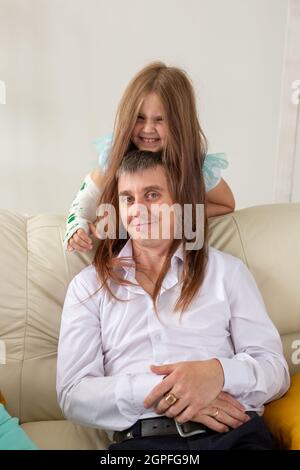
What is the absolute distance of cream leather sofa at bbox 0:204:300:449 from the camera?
1.46m

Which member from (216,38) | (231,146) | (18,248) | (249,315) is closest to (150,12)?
(216,38)

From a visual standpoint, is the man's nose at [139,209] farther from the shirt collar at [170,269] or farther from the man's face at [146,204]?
the shirt collar at [170,269]

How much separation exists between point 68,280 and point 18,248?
15 centimetres

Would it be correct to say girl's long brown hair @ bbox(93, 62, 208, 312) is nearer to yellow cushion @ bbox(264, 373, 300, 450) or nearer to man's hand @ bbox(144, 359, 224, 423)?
man's hand @ bbox(144, 359, 224, 423)

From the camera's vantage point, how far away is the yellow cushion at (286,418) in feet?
4.12

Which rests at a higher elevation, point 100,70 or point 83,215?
point 100,70

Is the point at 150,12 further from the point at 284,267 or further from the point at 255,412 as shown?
the point at 255,412

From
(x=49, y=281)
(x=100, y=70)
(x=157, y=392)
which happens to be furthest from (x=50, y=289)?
(x=100, y=70)

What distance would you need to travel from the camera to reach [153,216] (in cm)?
137

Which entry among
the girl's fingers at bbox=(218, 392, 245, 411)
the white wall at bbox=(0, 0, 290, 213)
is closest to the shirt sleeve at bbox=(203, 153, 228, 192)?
the girl's fingers at bbox=(218, 392, 245, 411)

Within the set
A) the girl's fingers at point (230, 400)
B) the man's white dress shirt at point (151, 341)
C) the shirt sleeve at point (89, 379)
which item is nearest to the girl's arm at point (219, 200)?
the man's white dress shirt at point (151, 341)

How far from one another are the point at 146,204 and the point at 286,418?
1.72 ft

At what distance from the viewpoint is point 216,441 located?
1197 millimetres

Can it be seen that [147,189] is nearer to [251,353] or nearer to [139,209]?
[139,209]
